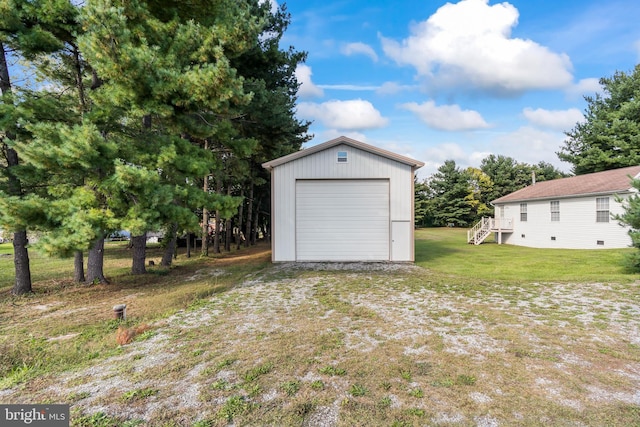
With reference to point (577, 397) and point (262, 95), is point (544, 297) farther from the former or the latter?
point (262, 95)

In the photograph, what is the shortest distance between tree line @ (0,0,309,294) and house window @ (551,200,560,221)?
17.7m

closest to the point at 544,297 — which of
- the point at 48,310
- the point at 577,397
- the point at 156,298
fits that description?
the point at 577,397

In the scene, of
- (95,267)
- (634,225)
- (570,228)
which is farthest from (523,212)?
(95,267)

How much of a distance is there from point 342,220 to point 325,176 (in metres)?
1.78

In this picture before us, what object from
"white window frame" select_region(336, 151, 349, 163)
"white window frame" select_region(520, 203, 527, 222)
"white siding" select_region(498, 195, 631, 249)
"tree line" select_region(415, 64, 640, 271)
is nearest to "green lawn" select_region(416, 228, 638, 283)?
"tree line" select_region(415, 64, 640, 271)

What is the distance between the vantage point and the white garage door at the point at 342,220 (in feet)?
36.2

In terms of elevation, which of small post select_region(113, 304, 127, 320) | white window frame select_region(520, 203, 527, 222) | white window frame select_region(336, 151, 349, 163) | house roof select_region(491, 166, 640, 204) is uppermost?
white window frame select_region(336, 151, 349, 163)

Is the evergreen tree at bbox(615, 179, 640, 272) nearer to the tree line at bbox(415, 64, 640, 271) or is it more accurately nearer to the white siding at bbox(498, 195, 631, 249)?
the tree line at bbox(415, 64, 640, 271)

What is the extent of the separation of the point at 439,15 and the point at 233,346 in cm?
1326

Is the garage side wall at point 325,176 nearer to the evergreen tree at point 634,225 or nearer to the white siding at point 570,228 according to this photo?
the evergreen tree at point 634,225

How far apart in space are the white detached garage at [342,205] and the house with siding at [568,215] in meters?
9.13

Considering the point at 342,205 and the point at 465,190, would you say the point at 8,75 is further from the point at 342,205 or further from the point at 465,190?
the point at 465,190

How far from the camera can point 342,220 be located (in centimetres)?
1112

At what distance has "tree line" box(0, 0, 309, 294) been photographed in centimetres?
560
